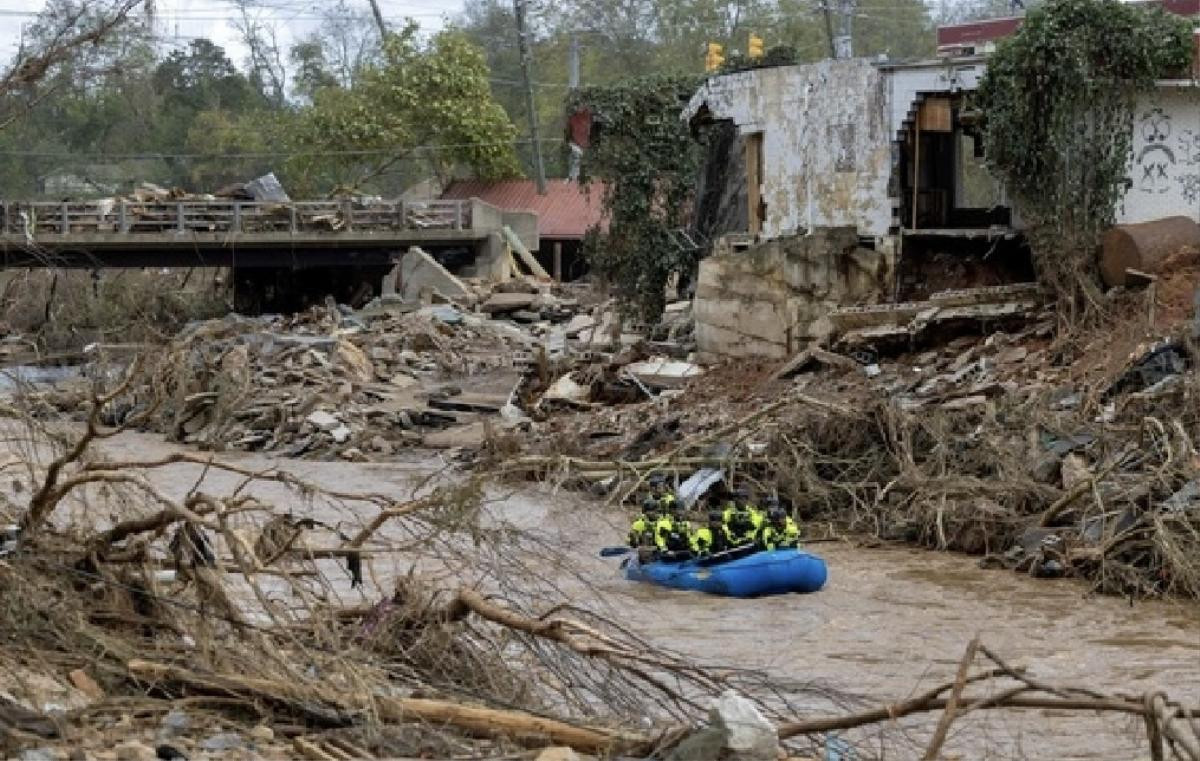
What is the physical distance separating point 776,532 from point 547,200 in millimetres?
38520

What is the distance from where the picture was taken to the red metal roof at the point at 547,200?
5253 cm

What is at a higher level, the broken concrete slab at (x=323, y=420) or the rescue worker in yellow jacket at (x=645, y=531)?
the rescue worker in yellow jacket at (x=645, y=531)

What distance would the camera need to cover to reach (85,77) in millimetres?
9867

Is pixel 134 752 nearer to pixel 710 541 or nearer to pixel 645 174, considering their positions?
pixel 710 541

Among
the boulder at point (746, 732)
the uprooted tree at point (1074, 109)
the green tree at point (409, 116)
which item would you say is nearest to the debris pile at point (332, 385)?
the uprooted tree at point (1074, 109)

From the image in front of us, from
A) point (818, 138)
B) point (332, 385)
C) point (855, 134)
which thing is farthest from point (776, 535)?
point (332, 385)

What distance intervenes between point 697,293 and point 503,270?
1877 cm

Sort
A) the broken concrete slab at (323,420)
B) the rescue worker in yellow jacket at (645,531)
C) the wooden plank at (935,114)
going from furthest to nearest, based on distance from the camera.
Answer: the broken concrete slab at (323,420) < the wooden plank at (935,114) < the rescue worker in yellow jacket at (645,531)

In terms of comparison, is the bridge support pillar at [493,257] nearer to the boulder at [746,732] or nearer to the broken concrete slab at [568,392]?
the broken concrete slab at [568,392]

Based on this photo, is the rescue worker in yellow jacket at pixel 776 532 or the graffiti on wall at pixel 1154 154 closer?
the rescue worker in yellow jacket at pixel 776 532

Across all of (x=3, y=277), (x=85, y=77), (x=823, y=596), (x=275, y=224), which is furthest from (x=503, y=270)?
(x=85, y=77)

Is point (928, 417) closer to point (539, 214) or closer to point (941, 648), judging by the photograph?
point (941, 648)

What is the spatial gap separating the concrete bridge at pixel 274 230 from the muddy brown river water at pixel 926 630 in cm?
2432

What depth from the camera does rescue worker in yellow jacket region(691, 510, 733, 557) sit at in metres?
16.4
